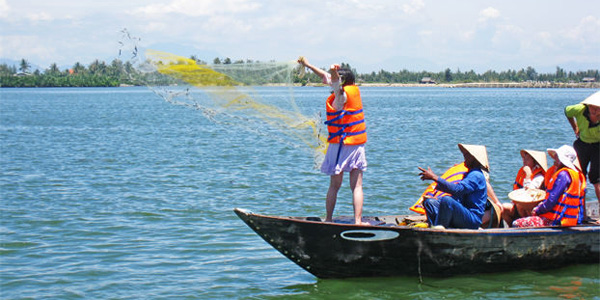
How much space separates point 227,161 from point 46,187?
6249 mm

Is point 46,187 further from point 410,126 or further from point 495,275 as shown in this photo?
point 410,126

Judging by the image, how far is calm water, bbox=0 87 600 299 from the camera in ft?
27.6

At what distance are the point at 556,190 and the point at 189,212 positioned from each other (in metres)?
6.86

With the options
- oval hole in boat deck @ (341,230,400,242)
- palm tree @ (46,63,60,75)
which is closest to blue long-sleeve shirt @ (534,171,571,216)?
oval hole in boat deck @ (341,230,400,242)

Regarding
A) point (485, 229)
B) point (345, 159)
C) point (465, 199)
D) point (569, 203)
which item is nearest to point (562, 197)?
point (569, 203)

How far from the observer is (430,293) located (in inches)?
321

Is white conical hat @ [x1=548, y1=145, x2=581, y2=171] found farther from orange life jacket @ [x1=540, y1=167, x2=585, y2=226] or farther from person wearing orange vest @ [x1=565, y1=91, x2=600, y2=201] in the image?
person wearing orange vest @ [x1=565, y1=91, x2=600, y2=201]

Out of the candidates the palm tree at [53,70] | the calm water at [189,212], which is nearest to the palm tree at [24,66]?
the palm tree at [53,70]

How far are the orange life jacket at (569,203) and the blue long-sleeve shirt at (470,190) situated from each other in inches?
38.3

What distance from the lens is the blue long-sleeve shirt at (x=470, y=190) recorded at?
7.63 meters

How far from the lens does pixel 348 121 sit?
7.64m

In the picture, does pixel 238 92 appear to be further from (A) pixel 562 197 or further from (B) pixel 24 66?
(B) pixel 24 66

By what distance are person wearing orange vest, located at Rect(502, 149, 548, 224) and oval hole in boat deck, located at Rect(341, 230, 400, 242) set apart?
198 centimetres

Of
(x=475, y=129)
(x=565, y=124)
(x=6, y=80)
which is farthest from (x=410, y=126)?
(x=6, y=80)
